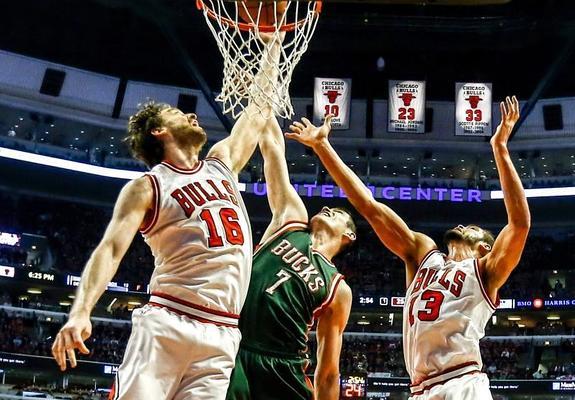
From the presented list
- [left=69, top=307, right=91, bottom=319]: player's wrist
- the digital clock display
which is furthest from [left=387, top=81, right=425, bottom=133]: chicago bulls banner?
[left=69, top=307, right=91, bottom=319]: player's wrist

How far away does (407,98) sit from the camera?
25766 millimetres

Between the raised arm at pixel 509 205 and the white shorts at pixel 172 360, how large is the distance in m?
2.43

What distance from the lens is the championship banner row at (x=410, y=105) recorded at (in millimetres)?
25328

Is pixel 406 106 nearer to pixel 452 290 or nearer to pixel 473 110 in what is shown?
pixel 473 110

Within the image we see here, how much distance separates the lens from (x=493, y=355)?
28.5m

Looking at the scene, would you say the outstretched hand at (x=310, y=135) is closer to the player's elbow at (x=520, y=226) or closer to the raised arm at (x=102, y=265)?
the player's elbow at (x=520, y=226)

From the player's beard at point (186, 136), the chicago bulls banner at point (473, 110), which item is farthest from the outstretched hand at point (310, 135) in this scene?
the chicago bulls banner at point (473, 110)

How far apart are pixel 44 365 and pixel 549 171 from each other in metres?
21.0

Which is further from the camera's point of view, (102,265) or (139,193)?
(139,193)

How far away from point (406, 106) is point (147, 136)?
2213 cm

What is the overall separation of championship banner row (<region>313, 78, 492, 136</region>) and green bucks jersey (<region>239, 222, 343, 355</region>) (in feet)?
66.4

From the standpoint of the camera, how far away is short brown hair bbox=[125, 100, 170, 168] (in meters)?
4.38

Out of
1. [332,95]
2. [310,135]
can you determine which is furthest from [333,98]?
[310,135]

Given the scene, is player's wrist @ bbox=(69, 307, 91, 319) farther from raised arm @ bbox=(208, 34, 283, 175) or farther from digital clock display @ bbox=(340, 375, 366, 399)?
digital clock display @ bbox=(340, 375, 366, 399)
